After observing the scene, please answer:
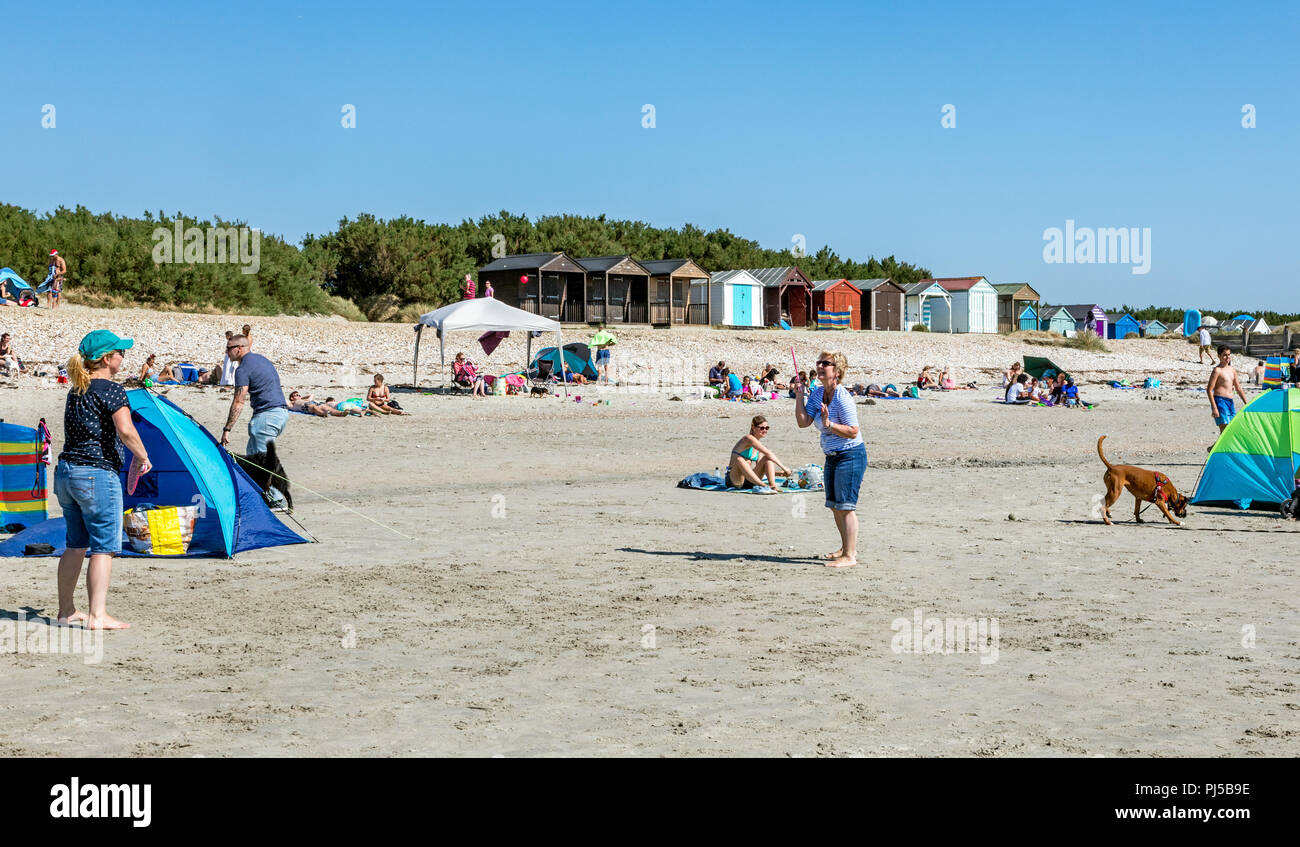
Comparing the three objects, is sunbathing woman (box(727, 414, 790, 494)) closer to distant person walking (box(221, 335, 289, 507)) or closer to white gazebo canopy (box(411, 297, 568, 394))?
distant person walking (box(221, 335, 289, 507))

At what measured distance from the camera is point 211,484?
349 inches

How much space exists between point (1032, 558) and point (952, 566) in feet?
2.58

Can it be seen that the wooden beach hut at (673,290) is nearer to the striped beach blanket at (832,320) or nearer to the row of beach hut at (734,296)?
the row of beach hut at (734,296)

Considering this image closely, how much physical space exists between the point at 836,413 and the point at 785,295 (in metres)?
51.0

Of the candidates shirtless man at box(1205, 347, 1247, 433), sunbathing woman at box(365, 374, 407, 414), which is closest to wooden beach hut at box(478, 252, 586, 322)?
sunbathing woman at box(365, 374, 407, 414)

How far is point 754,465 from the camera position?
13484 millimetres

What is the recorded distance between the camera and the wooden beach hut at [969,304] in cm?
6431

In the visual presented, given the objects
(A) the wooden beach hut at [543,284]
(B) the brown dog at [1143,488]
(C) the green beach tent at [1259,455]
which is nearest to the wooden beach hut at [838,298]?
(A) the wooden beach hut at [543,284]

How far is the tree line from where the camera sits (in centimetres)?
3812

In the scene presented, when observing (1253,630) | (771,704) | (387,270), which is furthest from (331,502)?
(387,270)

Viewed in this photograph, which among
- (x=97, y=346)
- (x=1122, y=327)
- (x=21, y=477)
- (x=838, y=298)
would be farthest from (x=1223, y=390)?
(x=1122, y=327)

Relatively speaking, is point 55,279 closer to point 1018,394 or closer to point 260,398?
point 260,398

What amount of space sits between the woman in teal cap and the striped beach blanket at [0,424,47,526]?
138 inches

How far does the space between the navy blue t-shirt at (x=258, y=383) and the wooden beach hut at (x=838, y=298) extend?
1917 inches
